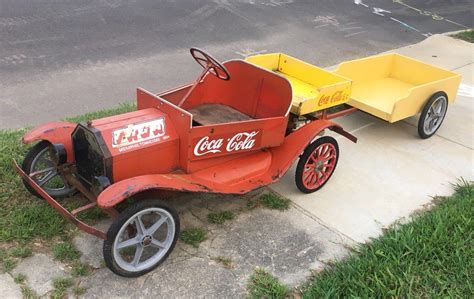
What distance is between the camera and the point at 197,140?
11.5 feet

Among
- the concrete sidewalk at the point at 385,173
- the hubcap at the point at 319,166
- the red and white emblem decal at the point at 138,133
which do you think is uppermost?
the red and white emblem decal at the point at 138,133

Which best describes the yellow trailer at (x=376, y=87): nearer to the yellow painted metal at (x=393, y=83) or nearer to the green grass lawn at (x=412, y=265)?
the yellow painted metal at (x=393, y=83)

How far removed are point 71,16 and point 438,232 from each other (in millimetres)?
7255

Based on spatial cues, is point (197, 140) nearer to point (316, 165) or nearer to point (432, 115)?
point (316, 165)

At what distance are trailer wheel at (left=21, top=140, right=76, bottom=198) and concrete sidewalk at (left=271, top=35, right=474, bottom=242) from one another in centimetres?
184

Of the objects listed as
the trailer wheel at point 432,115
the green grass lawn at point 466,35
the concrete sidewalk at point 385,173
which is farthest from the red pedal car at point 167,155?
the green grass lawn at point 466,35

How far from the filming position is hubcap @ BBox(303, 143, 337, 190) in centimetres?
429

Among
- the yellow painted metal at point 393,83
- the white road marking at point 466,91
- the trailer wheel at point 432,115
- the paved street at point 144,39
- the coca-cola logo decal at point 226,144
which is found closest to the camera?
the coca-cola logo decal at point 226,144

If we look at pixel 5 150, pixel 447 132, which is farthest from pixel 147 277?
pixel 447 132

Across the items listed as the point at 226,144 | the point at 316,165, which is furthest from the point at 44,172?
the point at 316,165

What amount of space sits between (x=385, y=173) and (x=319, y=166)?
0.92 metres

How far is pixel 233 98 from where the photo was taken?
4531 millimetres

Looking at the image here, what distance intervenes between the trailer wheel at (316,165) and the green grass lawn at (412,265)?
0.81m

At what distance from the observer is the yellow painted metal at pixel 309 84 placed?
4480mm
